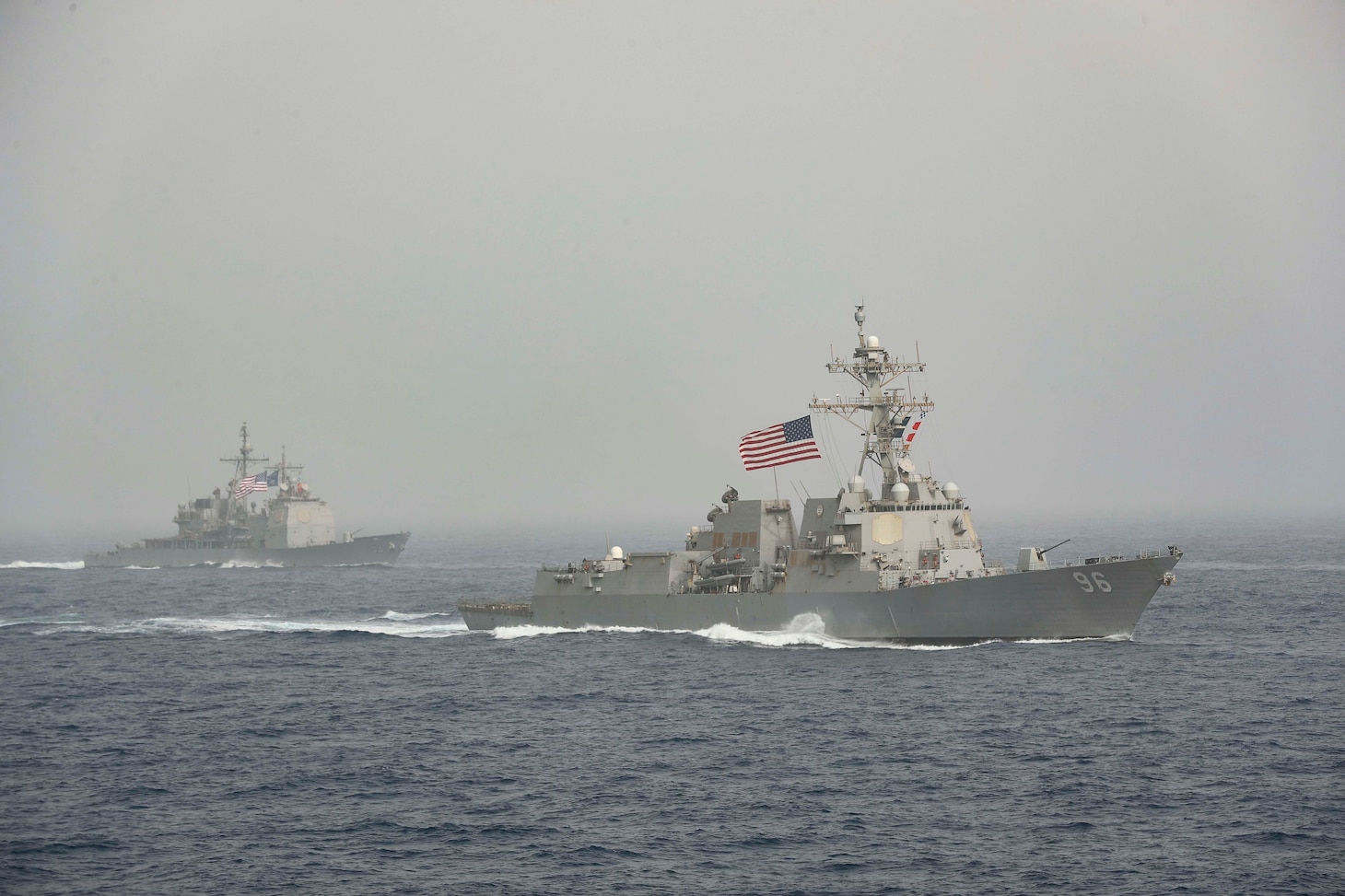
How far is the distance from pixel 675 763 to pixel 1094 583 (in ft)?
57.3

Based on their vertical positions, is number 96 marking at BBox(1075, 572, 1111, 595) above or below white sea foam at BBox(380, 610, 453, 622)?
above

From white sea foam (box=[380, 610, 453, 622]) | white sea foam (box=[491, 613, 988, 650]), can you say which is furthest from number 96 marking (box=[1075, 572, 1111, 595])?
white sea foam (box=[380, 610, 453, 622])

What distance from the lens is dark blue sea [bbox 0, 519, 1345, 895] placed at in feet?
67.2

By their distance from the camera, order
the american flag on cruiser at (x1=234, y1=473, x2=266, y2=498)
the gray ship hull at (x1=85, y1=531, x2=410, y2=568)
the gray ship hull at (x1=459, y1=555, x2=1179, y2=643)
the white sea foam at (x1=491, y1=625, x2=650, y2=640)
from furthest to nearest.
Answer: the gray ship hull at (x1=85, y1=531, x2=410, y2=568)
the american flag on cruiser at (x1=234, y1=473, x2=266, y2=498)
the white sea foam at (x1=491, y1=625, x2=650, y2=640)
the gray ship hull at (x1=459, y1=555, x2=1179, y2=643)

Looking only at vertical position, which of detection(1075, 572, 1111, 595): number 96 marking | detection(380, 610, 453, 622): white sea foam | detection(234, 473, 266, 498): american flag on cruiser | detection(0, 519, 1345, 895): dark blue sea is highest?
detection(234, 473, 266, 498): american flag on cruiser

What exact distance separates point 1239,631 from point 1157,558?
443 inches

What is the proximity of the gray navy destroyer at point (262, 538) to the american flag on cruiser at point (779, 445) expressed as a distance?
185 ft

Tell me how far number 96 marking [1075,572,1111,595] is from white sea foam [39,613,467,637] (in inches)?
984

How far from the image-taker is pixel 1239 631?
149 ft

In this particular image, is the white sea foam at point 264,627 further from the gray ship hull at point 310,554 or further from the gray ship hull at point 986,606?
the gray ship hull at point 310,554

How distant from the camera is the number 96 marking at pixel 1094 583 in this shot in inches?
1502

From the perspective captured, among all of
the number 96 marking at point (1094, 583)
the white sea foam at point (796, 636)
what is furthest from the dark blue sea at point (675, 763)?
the number 96 marking at point (1094, 583)

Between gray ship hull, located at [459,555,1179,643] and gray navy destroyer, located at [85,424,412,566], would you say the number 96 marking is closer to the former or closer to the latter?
gray ship hull, located at [459,555,1179,643]

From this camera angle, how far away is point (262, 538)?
99.9 metres
